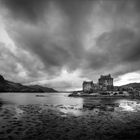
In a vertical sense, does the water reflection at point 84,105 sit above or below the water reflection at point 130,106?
below

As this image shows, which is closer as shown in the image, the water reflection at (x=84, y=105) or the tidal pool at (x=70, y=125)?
the tidal pool at (x=70, y=125)

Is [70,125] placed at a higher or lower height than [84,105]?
higher

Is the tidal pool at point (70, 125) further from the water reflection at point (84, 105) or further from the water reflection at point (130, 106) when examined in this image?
the water reflection at point (130, 106)

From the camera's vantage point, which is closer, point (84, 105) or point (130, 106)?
point (130, 106)

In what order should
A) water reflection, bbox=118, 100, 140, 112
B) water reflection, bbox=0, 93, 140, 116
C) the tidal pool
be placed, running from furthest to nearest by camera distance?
water reflection, bbox=118, 100, 140, 112 → water reflection, bbox=0, 93, 140, 116 → the tidal pool

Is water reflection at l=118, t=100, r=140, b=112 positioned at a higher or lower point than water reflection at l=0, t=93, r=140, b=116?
higher

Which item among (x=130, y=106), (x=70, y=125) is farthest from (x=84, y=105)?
(x=70, y=125)

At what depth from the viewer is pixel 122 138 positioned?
1496 centimetres

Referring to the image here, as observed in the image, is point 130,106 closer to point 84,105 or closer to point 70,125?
point 84,105

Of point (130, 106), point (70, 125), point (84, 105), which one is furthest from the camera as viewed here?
point (84, 105)

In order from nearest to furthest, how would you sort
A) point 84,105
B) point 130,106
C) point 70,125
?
1. point 70,125
2. point 130,106
3. point 84,105

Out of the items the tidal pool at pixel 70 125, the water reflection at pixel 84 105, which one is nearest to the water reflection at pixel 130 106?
the water reflection at pixel 84 105

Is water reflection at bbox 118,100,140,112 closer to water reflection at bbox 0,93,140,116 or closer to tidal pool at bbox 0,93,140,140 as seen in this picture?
water reflection at bbox 0,93,140,116

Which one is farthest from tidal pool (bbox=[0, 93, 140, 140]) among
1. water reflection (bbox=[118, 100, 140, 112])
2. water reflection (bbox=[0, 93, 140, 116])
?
water reflection (bbox=[118, 100, 140, 112])
